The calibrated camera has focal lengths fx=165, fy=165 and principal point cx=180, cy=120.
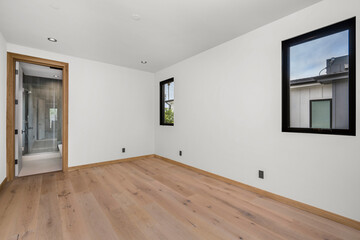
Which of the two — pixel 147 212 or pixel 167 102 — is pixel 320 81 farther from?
pixel 167 102

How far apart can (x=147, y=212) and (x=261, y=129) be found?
74.5 inches

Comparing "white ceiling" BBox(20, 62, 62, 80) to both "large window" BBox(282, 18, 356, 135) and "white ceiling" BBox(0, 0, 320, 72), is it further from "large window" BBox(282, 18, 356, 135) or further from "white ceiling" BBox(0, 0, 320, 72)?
"large window" BBox(282, 18, 356, 135)

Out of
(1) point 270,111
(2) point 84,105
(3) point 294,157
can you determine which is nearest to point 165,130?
(2) point 84,105

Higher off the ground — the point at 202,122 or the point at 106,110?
the point at 106,110

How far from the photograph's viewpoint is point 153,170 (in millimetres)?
3543

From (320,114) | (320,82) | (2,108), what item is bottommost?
(320,114)

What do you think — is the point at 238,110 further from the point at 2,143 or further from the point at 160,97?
the point at 2,143

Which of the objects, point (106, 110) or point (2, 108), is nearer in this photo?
point (2, 108)

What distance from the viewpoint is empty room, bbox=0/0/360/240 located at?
1720mm

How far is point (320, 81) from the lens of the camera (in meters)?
1.93

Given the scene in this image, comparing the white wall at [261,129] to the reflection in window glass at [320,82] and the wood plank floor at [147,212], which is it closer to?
the reflection in window glass at [320,82]

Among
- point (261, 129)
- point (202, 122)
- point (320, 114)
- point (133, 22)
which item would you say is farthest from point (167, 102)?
point (320, 114)

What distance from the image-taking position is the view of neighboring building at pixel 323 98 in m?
Answer: 1.77

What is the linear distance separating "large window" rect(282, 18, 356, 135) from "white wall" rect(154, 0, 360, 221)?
86 millimetres
